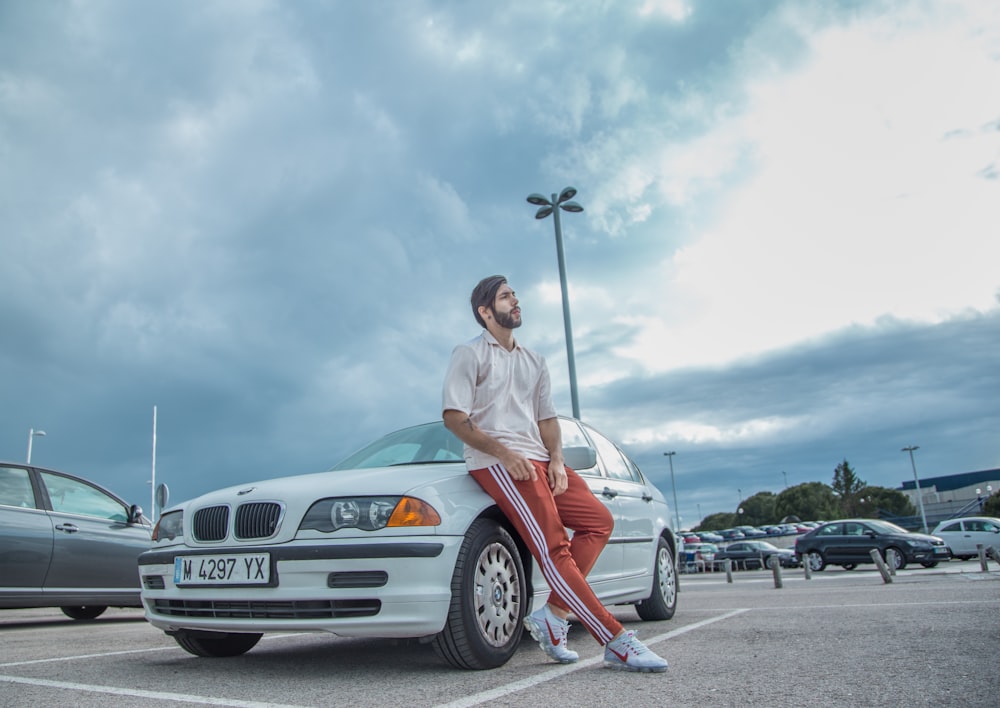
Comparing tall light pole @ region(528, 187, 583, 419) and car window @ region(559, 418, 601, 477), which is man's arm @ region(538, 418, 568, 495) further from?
tall light pole @ region(528, 187, 583, 419)

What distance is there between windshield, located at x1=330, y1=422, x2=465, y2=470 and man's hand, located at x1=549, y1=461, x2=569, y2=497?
0.66 meters

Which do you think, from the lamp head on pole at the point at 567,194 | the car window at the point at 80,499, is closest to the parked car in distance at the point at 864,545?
the lamp head on pole at the point at 567,194

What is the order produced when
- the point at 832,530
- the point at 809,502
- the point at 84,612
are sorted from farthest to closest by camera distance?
the point at 809,502, the point at 832,530, the point at 84,612

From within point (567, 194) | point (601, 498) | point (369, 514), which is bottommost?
point (369, 514)

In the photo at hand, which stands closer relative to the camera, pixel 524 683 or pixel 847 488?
pixel 524 683

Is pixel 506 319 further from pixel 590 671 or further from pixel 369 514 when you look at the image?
pixel 590 671

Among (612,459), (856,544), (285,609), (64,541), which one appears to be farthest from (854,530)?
(285,609)

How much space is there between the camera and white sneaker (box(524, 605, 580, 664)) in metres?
3.66

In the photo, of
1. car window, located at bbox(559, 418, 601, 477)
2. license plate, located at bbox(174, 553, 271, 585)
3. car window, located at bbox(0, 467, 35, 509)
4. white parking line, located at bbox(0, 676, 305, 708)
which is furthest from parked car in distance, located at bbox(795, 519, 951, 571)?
white parking line, located at bbox(0, 676, 305, 708)

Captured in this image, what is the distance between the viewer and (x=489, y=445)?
3.64m

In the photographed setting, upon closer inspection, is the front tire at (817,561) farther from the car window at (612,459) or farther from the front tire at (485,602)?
the front tire at (485,602)

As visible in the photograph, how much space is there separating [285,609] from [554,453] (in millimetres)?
1427

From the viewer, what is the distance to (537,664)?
12.4ft

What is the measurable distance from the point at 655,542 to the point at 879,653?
2547 mm
